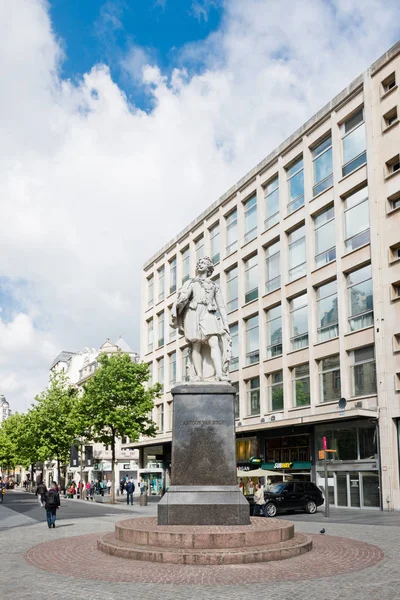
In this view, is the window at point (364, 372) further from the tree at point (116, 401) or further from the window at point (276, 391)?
the tree at point (116, 401)

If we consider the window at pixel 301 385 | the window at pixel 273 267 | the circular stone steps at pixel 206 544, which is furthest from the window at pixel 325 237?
the circular stone steps at pixel 206 544

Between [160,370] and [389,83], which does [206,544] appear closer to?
[389,83]

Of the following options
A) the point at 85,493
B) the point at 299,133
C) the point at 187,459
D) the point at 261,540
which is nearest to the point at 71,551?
the point at 187,459

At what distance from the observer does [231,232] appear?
48844mm

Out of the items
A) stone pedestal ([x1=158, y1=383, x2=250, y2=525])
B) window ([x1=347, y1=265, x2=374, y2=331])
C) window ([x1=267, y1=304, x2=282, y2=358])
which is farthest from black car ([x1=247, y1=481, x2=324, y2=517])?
stone pedestal ([x1=158, y1=383, x2=250, y2=525])

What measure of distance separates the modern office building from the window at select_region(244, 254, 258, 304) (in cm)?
14

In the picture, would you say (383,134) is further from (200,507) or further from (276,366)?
(200,507)

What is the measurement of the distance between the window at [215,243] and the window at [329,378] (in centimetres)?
1615

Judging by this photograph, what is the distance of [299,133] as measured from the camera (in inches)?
1593

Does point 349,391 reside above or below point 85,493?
above

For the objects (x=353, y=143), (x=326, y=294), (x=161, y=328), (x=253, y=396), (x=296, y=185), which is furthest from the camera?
(x=161, y=328)

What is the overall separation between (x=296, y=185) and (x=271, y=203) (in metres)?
3.04

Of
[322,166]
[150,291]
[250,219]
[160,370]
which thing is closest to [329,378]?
[322,166]

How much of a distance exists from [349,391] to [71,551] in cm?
2327
